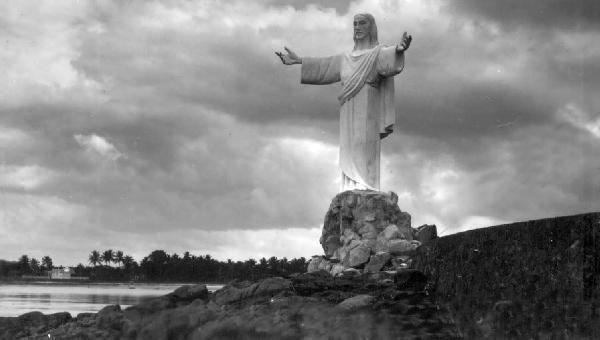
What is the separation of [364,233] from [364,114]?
2.83 m

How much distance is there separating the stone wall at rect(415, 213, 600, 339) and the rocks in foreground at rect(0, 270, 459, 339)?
1.93ft

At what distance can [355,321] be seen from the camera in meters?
12.9

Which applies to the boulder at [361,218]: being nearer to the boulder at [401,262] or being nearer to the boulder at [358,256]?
the boulder at [358,256]

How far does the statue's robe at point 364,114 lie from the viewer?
19.7 metres

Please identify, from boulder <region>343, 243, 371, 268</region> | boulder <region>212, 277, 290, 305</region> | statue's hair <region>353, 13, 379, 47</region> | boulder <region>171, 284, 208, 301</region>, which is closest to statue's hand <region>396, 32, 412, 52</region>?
statue's hair <region>353, 13, 379, 47</region>

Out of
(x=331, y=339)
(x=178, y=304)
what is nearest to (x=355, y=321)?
(x=331, y=339)

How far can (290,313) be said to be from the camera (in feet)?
44.9

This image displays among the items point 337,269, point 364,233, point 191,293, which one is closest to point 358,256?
point 337,269

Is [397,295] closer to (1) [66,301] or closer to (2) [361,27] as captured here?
(2) [361,27]

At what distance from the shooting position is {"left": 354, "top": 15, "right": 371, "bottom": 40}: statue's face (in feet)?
65.8

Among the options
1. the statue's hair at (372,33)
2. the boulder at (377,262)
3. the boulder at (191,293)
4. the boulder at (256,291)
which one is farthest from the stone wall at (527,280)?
the statue's hair at (372,33)

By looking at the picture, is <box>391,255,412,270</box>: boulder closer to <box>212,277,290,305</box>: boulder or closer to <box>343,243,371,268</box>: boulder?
<box>343,243,371,268</box>: boulder

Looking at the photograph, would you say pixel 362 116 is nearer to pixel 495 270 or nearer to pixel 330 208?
pixel 330 208

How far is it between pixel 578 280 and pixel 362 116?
1002 centimetres
